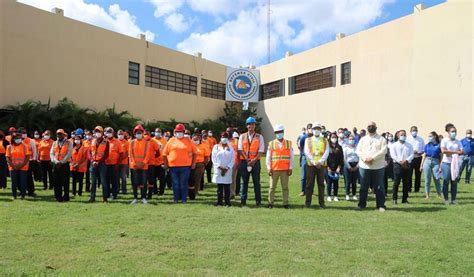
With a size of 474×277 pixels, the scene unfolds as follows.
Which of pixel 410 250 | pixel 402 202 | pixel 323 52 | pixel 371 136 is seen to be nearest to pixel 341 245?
pixel 410 250

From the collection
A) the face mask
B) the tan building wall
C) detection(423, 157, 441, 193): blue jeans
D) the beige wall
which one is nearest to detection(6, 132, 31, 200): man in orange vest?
the face mask

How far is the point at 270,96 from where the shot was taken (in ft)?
126

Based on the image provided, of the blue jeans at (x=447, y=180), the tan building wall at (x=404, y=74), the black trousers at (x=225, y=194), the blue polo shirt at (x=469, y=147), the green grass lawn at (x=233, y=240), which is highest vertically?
the tan building wall at (x=404, y=74)

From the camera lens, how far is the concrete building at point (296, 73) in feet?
74.7

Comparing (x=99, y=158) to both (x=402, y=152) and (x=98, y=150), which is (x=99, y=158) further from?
(x=402, y=152)

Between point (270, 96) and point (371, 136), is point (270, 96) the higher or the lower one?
the higher one

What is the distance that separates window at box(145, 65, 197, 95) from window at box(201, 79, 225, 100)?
44.6 inches

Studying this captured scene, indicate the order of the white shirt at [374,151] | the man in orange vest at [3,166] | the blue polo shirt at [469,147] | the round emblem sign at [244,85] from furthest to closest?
the round emblem sign at [244,85], the blue polo shirt at [469,147], the man in orange vest at [3,166], the white shirt at [374,151]

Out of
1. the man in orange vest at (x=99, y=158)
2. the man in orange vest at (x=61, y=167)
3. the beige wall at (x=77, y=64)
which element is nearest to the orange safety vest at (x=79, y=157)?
the man in orange vest at (x=61, y=167)

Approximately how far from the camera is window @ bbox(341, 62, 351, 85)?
2981 cm

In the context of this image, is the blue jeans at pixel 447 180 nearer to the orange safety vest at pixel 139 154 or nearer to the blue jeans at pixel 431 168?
the blue jeans at pixel 431 168

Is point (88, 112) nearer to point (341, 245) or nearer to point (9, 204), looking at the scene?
point (9, 204)

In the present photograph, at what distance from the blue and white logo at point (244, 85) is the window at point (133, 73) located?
392 inches

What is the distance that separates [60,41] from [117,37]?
15.6 feet
